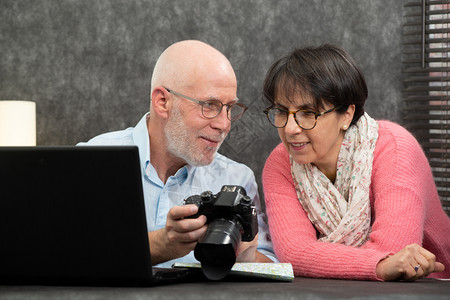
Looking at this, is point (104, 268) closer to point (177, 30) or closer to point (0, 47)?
point (177, 30)

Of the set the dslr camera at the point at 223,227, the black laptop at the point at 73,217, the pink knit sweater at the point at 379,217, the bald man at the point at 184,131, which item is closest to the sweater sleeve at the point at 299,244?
the pink knit sweater at the point at 379,217

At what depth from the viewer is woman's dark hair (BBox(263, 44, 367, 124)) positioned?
60.0 inches

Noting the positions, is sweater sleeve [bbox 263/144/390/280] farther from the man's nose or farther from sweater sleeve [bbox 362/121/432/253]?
the man's nose

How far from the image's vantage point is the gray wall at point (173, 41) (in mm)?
2678

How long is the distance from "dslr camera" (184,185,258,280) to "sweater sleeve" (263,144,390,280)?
0.33m

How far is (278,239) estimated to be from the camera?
151 cm

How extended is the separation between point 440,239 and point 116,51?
1.82 metres

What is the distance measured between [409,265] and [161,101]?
102 centimetres

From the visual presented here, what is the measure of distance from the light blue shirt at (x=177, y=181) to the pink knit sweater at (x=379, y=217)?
0.19 metres

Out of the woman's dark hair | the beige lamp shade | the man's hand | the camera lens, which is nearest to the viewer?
the camera lens

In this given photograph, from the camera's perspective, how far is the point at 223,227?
3.13ft

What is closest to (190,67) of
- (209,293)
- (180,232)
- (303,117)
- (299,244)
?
(303,117)

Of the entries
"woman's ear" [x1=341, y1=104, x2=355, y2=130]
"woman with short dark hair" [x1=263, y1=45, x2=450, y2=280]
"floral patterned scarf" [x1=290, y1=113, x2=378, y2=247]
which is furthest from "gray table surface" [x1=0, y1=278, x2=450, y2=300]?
"woman's ear" [x1=341, y1=104, x2=355, y2=130]

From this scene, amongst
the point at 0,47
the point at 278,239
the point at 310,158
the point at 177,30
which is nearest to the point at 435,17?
the point at 177,30
